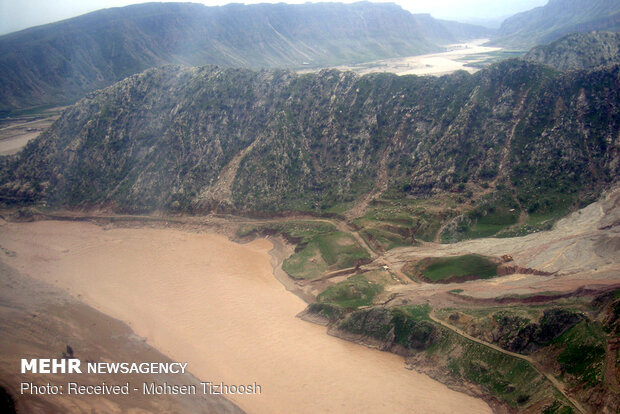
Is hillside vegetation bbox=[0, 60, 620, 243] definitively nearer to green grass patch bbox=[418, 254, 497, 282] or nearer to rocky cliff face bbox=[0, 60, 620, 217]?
rocky cliff face bbox=[0, 60, 620, 217]

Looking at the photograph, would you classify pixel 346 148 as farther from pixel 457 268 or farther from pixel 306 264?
pixel 457 268

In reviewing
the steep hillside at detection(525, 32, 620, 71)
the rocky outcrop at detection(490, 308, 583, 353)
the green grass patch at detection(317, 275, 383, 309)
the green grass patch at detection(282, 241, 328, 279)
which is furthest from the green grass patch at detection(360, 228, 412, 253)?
the steep hillside at detection(525, 32, 620, 71)

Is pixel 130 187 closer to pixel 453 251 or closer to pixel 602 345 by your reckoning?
pixel 453 251

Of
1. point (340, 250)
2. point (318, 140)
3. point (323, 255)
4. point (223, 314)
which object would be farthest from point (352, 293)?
point (318, 140)

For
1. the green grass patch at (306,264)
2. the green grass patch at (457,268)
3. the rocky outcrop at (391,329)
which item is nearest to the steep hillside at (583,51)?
the green grass patch at (457,268)

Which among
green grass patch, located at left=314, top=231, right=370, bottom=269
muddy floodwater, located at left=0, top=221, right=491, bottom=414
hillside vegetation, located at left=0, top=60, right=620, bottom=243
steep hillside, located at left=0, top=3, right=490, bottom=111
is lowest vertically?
muddy floodwater, located at left=0, top=221, right=491, bottom=414

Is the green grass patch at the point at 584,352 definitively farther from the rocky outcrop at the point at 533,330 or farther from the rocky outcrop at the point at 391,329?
the rocky outcrop at the point at 391,329
